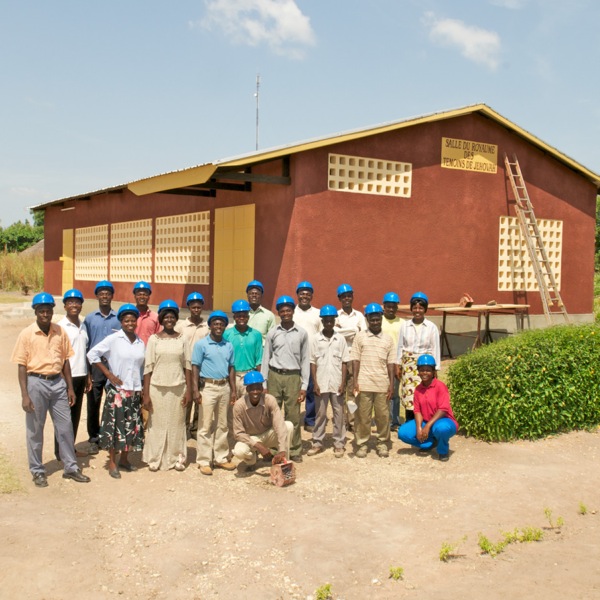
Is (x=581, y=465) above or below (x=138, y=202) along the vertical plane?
below

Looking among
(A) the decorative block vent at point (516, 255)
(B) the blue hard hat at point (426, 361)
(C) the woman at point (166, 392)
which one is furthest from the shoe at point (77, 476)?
(A) the decorative block vent at point (516, 255)

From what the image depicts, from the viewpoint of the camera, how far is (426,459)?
22.1 ft

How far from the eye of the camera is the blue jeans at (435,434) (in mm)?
6578

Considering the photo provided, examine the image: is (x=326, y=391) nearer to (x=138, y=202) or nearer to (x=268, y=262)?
(x=268, y=262)

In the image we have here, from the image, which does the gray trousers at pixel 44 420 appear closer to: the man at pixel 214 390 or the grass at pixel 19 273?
the man at pixel 214 390

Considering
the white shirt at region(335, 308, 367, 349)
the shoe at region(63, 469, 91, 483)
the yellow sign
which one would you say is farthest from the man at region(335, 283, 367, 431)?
the yellow sign

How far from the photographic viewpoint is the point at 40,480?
578 cm

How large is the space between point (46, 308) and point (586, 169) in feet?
37.4

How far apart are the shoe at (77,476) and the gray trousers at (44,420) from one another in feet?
0.11

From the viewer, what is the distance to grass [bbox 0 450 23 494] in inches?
222

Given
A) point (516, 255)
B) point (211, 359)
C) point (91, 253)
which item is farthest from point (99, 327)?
point (91, 253)

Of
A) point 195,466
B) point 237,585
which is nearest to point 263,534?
point 237,585

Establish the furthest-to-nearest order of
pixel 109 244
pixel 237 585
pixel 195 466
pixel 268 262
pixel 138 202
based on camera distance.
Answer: pixel 109 244 → pixel 138 202 → pixel 268 262 → pixel 195 466 → pixel 237 585

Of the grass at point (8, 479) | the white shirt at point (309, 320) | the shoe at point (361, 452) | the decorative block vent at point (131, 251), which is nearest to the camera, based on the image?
the grass at point (8, 479)
